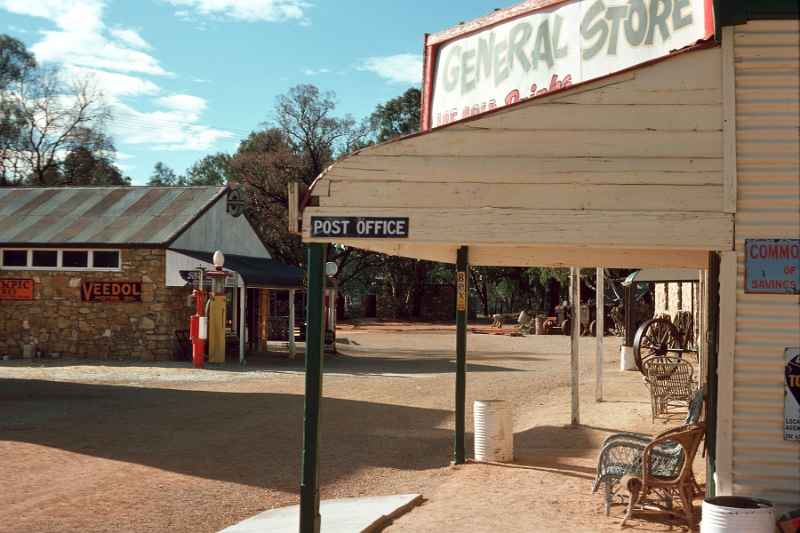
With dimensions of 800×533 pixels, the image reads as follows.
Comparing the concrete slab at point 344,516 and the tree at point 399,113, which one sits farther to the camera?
the tree at point 399,113

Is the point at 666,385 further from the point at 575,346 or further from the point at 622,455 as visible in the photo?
the point at 622,455

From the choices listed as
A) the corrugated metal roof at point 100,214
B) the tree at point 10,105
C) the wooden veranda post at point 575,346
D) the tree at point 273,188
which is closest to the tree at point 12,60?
the tree at point 10,105

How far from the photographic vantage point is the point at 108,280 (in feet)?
74.5

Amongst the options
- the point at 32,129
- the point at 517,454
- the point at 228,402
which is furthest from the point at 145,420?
the point at 32,129

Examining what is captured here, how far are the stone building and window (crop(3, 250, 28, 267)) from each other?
0.08 ft

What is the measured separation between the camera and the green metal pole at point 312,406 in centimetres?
599

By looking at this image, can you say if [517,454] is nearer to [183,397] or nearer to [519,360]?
[183,397]

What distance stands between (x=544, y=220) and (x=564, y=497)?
295 cm

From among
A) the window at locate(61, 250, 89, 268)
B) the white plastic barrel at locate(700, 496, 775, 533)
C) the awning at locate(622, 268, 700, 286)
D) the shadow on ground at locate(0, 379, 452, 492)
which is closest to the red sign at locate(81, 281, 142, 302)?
the window at locate(61, 250, 89, 268)

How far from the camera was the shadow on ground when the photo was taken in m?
9.56

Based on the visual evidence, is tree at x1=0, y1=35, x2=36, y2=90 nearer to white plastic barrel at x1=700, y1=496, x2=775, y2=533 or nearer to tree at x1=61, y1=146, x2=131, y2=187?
tree at x1=61, y1=146, x2=131, y2=187

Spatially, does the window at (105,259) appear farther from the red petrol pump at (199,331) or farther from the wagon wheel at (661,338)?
the wagon wheel at (661,338)

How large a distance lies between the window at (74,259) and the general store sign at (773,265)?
19.9m

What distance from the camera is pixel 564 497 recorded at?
777cm
